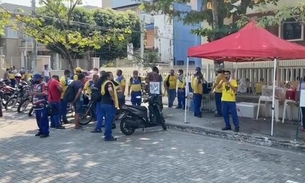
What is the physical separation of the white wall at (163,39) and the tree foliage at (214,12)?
18.8 meters

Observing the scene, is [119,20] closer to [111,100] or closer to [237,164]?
[111,100]

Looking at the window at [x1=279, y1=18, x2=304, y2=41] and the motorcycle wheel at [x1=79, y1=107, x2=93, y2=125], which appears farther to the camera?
the window at [x1=279, y1=18, x2=304, y2=41]

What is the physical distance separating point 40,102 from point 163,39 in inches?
1024

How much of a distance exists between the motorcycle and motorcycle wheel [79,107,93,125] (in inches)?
81.1

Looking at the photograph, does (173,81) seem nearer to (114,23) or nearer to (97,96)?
(97,96)

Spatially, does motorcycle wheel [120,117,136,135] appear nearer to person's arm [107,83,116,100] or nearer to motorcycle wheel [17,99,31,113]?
person's arm [107,83,116,100]

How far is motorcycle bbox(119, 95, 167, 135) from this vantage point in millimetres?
9672

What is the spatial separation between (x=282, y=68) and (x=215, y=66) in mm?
2719

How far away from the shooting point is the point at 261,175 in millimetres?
6203

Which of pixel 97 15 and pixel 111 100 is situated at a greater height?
pixel 97 15

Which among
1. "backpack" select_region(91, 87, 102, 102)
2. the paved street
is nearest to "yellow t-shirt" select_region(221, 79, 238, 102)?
the paved street

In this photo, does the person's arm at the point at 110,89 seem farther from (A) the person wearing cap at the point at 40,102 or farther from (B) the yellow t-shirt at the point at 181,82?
(B) the yellow t-shirt at the point at 181,82

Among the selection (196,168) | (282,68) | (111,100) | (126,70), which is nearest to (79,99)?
(111,100)

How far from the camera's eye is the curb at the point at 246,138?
8406mm
